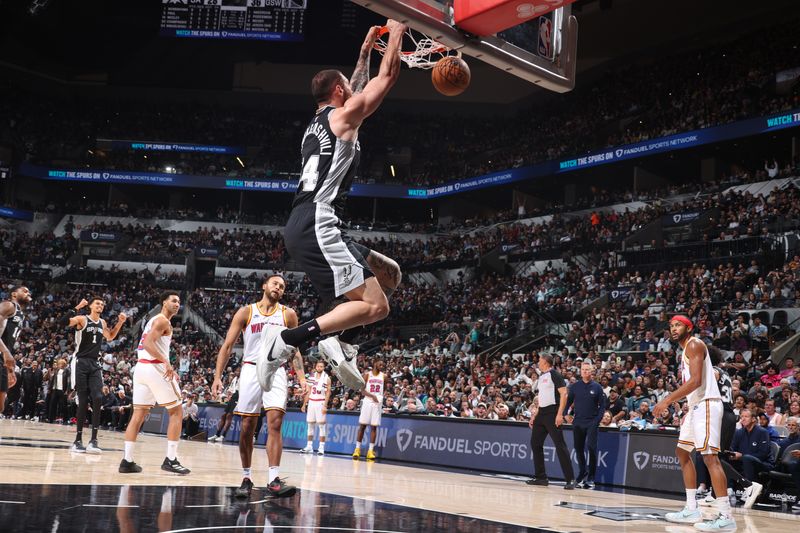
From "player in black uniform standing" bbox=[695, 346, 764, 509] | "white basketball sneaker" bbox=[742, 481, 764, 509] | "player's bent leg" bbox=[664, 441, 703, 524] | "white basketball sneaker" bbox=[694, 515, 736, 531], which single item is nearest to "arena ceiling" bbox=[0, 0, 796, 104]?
"player in black uniform standing" bbox=[695, 346, 764, 509]

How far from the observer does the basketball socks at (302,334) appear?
5051mm

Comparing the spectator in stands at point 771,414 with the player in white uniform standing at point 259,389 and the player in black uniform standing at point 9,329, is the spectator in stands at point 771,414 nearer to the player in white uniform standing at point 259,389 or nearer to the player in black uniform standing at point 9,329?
the player in white uniform standing at point 259,389

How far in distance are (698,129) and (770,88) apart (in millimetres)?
2591

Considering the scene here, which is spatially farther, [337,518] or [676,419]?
[676,419]

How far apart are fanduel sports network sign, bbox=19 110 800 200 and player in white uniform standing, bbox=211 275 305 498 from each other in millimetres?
21459

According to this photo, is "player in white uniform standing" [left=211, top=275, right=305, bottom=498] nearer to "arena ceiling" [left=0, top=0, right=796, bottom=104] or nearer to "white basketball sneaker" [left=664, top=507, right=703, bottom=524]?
"white basketball sneaker" [left=664, top=507, right=703, bottom=524]

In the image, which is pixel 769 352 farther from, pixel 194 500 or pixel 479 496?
pixel 194 500

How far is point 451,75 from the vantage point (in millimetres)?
5773

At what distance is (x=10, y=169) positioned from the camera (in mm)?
39969

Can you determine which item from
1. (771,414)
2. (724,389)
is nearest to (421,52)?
(724,389)

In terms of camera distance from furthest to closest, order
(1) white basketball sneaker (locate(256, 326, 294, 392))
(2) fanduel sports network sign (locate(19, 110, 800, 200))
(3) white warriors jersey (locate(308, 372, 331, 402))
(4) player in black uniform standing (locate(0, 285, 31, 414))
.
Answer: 1. (2) fanduel sports network sign (locate(19, 110, 800, 200))
2. (3) white warriors jersey (locate(308, 372, 331, 402))
3. (4) player in black uniform standing (locate(0, 285, 31, 414))
4. (1) white basketball sneaker (locate(256, 326, 294, 392))

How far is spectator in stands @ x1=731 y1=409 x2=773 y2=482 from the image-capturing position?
9906 millimetres

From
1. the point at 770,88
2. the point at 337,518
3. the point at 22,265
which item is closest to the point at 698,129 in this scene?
the point at 770,88

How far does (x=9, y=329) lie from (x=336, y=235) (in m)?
6.28
